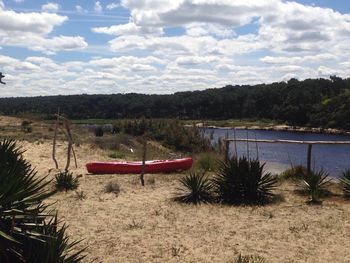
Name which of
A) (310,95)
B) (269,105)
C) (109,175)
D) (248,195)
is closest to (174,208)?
(248,195)

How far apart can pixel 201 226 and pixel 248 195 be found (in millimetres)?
2565

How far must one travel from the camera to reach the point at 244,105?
112 metres

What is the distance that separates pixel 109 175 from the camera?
15734 millimetres

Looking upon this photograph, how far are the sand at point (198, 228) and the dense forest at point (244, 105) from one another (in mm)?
74392

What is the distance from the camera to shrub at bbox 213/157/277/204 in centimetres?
1158

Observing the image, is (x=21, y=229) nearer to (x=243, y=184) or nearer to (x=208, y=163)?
(x=243, y=184)

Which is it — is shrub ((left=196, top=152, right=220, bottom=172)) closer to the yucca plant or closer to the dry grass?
the dry grass

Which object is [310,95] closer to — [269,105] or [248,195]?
[269,105]

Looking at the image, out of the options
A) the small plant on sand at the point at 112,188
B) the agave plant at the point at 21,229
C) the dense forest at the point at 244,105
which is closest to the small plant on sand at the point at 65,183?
the small plant on sand at the point at 112,188

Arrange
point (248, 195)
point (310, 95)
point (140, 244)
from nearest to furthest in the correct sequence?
point (140, 244) → point (248, 195) → point (310, 95)

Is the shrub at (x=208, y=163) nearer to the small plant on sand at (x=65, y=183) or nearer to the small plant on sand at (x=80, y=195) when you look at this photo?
the small plant on sand at (x=65, y=183)

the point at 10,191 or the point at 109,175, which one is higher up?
the point at 10,191

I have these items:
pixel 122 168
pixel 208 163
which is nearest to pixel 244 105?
pixel 208 163

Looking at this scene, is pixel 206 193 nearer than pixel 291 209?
No
